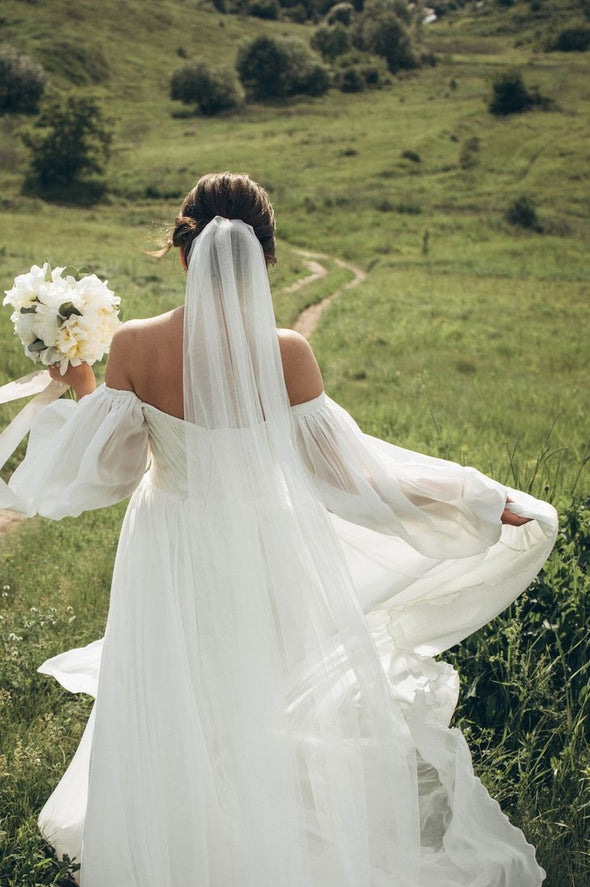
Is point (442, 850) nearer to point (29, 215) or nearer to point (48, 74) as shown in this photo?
point (29, 215)

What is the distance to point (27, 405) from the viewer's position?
3.59 m

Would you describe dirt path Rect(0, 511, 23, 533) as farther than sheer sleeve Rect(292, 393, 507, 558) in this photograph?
Yes

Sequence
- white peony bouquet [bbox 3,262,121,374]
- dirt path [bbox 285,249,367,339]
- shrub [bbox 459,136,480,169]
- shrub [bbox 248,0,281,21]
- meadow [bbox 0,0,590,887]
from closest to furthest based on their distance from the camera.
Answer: white peony bouquet [bbox 3,262,121,374]
meadow [bbox 0,0,590,887]
dirt path [bbox 285,249,367,339]
shrub [bbox 459,136,480,169]
shrub [bbox 248,0,281,21]

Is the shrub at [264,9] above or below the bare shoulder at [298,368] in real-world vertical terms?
above

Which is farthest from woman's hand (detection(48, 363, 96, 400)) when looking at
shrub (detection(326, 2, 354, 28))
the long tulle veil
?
shrub (detection(326, 2, 354, 28))

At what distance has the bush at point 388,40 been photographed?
6962 cm

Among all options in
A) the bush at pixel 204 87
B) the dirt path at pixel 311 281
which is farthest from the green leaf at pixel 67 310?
the bush at pixel 204 87

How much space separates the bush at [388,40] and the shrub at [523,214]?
4161 centimetres

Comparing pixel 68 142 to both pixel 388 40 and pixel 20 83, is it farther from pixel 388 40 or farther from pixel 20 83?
pixel 388 40

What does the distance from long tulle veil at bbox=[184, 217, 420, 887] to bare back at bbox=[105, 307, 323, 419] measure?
99 mm

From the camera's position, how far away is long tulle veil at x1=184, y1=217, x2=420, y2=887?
303 centimetres

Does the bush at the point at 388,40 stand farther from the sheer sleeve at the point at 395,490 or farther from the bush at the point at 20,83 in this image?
the sheer sleeve at the point at 395,490

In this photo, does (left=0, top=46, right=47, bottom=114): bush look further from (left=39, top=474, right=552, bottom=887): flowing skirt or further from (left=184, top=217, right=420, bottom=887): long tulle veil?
(left=39, top=474, right=552, bottom=887): flowing skirt

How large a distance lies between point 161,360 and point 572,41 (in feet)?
256
